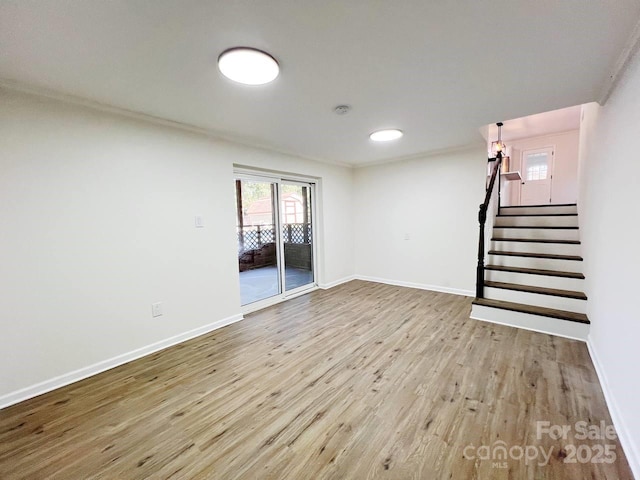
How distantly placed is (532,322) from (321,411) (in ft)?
8.57

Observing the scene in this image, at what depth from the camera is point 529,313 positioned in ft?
9.92

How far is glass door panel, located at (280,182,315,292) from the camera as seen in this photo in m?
4.40

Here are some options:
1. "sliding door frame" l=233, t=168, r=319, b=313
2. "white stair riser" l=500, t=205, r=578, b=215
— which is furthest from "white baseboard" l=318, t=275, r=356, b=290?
"white stair riser" l=500, t=205, r=578, b=215

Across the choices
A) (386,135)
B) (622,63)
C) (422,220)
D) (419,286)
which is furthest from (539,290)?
(386,135)

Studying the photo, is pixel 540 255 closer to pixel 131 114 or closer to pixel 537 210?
pixel 537 210

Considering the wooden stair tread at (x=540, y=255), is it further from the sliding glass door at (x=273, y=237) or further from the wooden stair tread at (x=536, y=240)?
the sliding glass door at (x=273, y=237)

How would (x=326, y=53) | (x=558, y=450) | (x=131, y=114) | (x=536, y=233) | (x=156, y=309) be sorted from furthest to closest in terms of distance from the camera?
(x=536, y=233) → (x=156, y=309) → (x=131, y=114) → (x=326, y=53) → (x=558, y=450)

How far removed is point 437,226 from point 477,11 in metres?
3.55

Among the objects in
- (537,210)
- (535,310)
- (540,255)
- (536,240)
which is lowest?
(535,310)

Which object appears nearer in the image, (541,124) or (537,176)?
(541,124)

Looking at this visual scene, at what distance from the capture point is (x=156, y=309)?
2.76 metres

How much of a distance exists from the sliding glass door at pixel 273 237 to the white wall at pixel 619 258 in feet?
11.6

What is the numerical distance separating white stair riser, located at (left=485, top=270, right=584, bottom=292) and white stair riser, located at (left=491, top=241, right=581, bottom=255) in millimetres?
558

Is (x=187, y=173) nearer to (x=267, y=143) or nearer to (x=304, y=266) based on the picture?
(x=267, y=143)
